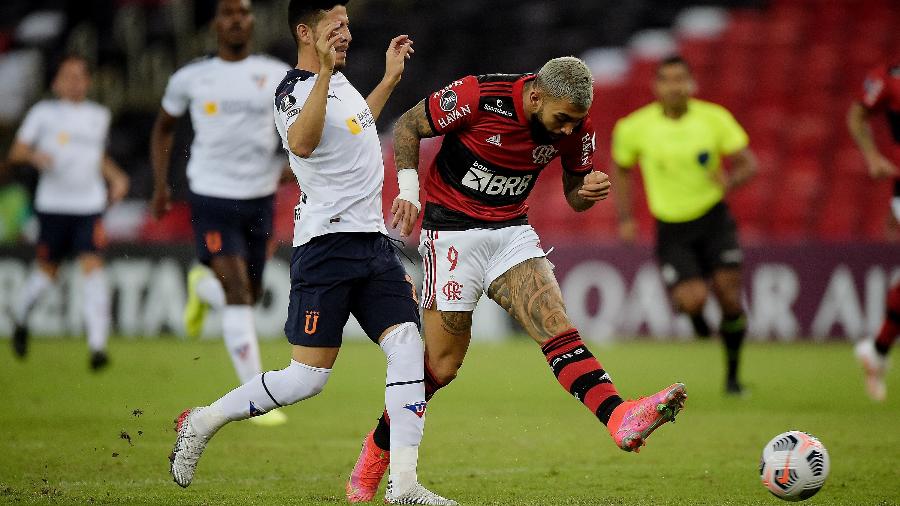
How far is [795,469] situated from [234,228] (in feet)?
15.8

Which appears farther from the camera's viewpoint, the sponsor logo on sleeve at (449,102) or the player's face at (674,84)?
the player's face at (674,84)

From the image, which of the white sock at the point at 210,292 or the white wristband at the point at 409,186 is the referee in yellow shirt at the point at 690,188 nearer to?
the white sock at the point at 210,292

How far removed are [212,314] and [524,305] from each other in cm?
1041

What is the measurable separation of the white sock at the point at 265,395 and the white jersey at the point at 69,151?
300 inches

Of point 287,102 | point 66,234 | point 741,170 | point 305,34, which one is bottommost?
point 66,234

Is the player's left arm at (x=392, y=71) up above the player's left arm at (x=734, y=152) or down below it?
above

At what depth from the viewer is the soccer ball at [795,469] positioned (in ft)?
18.9

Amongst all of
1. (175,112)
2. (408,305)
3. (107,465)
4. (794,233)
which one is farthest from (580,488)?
(794,233)

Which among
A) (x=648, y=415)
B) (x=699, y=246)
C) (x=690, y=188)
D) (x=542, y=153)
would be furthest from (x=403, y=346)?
(x=690, y=188)

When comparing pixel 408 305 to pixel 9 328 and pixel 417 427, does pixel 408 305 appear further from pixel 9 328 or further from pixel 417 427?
pixel 9 328

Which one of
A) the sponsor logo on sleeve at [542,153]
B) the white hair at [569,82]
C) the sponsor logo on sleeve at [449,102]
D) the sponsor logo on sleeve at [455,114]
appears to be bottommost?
the sponsor logo on sleeve at [542,153]

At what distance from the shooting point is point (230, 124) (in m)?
9.59

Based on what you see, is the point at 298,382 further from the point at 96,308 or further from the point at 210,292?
the point at 96,308

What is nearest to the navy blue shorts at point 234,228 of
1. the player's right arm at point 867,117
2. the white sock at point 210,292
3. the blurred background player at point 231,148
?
the blurred background player at point 231,148
